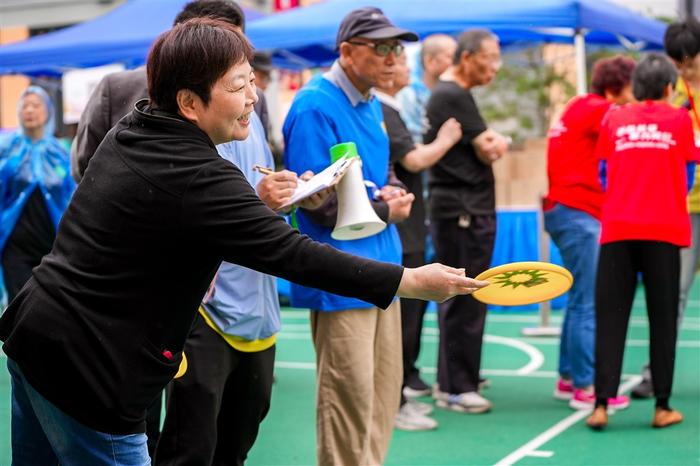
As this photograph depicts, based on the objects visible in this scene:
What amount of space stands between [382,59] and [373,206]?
2.09ft

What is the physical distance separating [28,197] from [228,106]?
4886 millimetres

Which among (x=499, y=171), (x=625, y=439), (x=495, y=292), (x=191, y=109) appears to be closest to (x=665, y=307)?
(x=625, y=439)

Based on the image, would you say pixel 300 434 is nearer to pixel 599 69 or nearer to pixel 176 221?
pixel 599 69

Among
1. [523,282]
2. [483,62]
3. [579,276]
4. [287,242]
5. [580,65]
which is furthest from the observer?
[580,65]

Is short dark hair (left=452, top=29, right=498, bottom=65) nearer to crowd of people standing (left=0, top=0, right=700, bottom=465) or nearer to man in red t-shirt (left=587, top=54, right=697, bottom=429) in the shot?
crowd of people standing (left=0, top=0, right=700, bottom=465)

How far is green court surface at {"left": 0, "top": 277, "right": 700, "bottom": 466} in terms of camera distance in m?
5.50

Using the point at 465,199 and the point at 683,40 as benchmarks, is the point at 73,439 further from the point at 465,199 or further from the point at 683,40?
the point at 683,40

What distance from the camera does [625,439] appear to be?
19.1ft

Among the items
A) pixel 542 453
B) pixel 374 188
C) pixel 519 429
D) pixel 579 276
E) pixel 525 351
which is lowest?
pixel 525 351

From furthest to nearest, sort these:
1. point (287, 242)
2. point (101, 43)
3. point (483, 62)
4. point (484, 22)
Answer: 1. point (101, 43)
2. point (484, 22)
3. point (483, 62)
4. point (287, 242)

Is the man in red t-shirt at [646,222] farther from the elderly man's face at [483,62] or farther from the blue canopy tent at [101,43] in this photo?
the blue canopy tent at [101,43]

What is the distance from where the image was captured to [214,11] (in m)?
4.01

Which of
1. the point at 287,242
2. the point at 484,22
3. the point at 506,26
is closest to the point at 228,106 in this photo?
the point at 287,242

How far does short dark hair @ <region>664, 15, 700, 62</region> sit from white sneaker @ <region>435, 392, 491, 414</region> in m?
2.46
